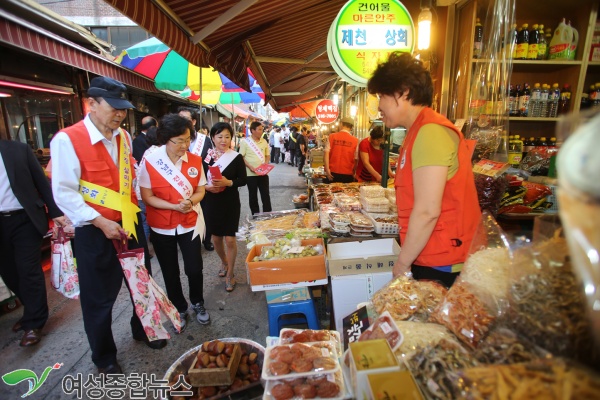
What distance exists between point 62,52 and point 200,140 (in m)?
2.69

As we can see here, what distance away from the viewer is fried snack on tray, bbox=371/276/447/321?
1403mm

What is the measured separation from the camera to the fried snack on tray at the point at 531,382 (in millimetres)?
675

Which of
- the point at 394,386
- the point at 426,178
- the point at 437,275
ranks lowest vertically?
the point at 437,275

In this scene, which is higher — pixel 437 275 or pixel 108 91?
pixel 108 91

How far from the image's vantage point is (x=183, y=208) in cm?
307

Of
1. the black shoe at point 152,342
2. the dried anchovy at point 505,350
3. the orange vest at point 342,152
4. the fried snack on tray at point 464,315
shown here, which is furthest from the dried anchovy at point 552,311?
the orange vest at point 342,152

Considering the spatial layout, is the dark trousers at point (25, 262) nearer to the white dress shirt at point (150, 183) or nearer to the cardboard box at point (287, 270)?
the white dress shirt at point (150, 183)

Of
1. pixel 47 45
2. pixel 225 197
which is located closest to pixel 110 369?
pixel 225 197

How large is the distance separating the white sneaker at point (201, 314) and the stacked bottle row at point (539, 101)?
13.1ft

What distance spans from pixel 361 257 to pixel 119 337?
8.85ft

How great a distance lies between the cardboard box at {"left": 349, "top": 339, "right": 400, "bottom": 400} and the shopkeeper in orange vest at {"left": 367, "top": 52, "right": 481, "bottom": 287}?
704mm

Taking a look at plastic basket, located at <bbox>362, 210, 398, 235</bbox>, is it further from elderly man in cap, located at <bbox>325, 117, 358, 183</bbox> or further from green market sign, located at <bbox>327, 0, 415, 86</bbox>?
elderly man in cap, located at <bbox>325, 117, 358, 183</bbox>

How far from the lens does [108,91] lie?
2445mm

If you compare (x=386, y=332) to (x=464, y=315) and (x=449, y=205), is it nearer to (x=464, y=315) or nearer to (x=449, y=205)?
(x=464, y=315)
